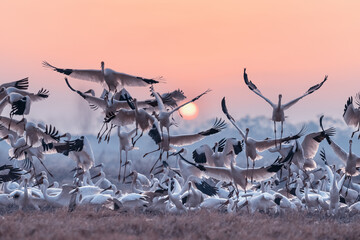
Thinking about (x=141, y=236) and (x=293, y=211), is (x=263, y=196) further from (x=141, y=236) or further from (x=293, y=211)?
(x=141, y=236)

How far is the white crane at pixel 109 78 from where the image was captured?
18266mm

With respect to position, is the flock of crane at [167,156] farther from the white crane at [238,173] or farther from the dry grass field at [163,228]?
the dry grass field at [163,228]

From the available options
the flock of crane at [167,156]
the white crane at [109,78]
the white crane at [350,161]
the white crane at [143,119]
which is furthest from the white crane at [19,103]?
the white crane at [350,161]

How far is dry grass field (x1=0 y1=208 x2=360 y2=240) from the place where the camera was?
36.2 ft

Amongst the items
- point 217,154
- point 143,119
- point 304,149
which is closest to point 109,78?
point 143,119

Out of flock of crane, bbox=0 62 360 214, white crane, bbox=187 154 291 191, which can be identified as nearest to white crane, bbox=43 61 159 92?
flock of crane, bbox=0 62 360 214

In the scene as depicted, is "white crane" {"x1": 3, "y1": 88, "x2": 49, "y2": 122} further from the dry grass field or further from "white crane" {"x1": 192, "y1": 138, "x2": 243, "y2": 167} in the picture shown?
"white crane" {"x1": 192, "y1": 138, "x2": 243, "y2": 167}

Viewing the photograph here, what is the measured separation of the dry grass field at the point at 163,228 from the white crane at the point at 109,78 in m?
4.82

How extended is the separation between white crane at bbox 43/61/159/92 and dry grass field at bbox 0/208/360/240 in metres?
4.82

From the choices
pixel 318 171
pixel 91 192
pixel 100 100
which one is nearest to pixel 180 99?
pixel 100 100

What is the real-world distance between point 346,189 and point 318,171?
231 inches

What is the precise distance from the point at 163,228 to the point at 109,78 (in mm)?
7319

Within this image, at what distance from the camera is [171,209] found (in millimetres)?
15664

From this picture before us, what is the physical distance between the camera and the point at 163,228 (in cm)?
1188
